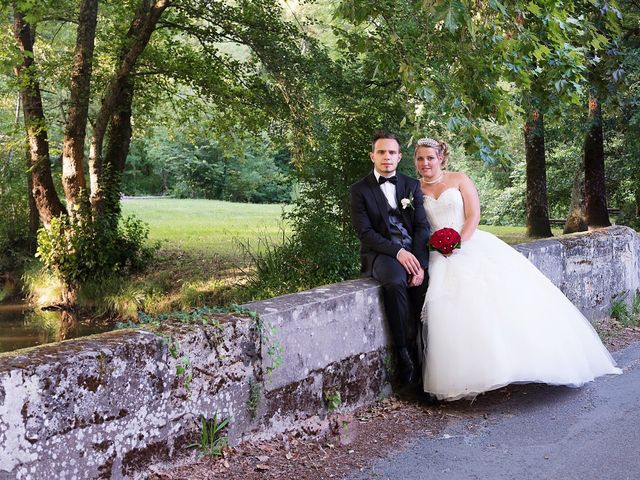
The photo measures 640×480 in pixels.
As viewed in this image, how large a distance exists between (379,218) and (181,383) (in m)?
2.31

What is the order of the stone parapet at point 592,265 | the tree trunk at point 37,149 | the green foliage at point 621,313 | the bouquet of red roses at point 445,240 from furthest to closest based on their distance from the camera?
the tree trunk at point 37,149 → the green foliage at point 621,313 → the stone parapet at point 592,265 → the bouquet of red roses at point 445,240

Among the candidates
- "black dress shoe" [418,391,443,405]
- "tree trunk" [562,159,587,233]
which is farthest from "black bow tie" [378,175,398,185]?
"tree trunk" [562,159,587,233]

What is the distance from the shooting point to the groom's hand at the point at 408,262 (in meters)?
5.24

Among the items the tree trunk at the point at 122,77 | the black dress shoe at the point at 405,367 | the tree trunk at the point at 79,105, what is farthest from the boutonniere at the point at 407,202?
the tree trunk at the point at 79,105

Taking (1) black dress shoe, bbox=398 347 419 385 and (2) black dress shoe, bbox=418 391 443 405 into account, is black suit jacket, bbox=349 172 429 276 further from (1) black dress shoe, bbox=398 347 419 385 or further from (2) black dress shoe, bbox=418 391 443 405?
(2) black dress shoe, bbox=418 391 443 405

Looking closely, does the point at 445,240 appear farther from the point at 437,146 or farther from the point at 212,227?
the point at 212,227

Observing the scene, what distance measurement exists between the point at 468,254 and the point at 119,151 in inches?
487

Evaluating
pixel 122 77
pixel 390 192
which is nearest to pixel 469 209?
pixel 390 192

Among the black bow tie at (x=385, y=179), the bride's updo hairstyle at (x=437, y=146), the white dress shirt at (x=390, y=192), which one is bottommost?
the white dress shirt at (x=390, y=192)

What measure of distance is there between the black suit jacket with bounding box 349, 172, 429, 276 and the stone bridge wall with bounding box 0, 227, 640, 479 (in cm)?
31

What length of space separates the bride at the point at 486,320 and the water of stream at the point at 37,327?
8.24 meters

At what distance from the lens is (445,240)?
5.47 m

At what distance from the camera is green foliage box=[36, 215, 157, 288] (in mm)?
14383

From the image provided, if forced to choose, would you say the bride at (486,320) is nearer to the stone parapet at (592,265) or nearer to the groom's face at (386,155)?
the groom's face at (386,155)
